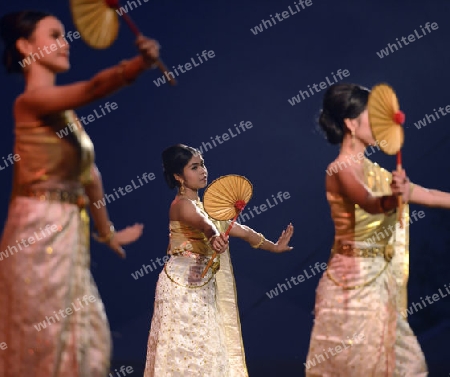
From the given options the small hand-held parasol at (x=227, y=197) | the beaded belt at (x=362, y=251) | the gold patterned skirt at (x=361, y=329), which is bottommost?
the gold patterned skirt at (x=361, y=329)

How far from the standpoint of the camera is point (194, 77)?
5.86 metres

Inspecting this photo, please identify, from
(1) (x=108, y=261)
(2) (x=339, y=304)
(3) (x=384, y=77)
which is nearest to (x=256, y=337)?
(1) (x=108, y=261)

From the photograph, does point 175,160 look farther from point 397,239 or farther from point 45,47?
point 45,47

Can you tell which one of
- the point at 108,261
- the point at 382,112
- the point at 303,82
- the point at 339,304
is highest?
the point at 303,82

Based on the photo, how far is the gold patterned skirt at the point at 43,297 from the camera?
2150 mm

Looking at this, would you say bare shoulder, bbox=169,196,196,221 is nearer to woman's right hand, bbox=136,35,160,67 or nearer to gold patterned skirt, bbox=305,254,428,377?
gold patterned skirt, bbox=305,254,428,377

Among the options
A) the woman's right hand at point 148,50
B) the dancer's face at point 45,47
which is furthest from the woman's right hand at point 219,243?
the woman's right hand at point 148,50

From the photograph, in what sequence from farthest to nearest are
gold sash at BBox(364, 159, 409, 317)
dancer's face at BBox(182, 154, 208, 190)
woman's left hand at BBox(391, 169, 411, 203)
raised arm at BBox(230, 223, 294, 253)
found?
raised arm at BBox(230, 223, 294, 253)
dancer's face at BBox(182, 154, 208, 190)
gold sash at BBox(364, 159, 409, 317)
woman's left hand at BBox(391, 169, 411, 203)

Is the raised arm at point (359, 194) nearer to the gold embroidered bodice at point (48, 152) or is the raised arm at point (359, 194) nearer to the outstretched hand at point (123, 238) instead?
the outstretched hand at point (123, 238)

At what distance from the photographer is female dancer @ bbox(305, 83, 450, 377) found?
2754 mm

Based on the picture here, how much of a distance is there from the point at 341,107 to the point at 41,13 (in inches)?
47.4

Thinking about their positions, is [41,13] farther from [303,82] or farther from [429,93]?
[429,93]

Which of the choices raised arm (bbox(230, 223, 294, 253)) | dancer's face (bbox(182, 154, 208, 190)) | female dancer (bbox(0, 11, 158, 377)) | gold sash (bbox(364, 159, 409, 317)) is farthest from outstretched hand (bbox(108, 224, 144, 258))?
raised arm (bbox(230, 223, 294, 253))

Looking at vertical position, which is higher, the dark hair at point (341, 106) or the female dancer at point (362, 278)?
the dark hair at point (341, 106)
